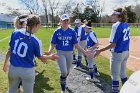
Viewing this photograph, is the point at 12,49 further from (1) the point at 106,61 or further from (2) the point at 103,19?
(2) the point at 103,19

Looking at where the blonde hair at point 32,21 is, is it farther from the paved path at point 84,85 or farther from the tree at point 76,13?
the tree at point 76,13

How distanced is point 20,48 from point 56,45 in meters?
2.91

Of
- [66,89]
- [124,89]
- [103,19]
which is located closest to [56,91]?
[66,89]

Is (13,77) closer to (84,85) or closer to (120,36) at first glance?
(120,36)

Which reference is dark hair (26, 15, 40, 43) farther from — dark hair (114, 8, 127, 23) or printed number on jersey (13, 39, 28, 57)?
dark hair (114, 8, 127, 23)

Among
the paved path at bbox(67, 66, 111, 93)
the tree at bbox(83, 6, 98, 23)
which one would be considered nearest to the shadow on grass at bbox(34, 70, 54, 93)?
the paved path at bbox(67, 66, 111, 93)

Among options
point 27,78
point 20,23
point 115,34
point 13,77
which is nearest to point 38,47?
point 27,78

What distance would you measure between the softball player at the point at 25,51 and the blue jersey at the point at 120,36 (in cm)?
203

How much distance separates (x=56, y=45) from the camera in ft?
28.0

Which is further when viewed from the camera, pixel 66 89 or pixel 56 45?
pixel 66 89

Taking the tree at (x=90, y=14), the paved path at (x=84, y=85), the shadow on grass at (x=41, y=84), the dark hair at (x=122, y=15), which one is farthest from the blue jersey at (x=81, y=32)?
the tree at (x=90, y=14)

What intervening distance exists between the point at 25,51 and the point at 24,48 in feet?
0.18

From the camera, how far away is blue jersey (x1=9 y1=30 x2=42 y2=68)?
564 centimetres

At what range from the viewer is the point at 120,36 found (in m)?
7.26
